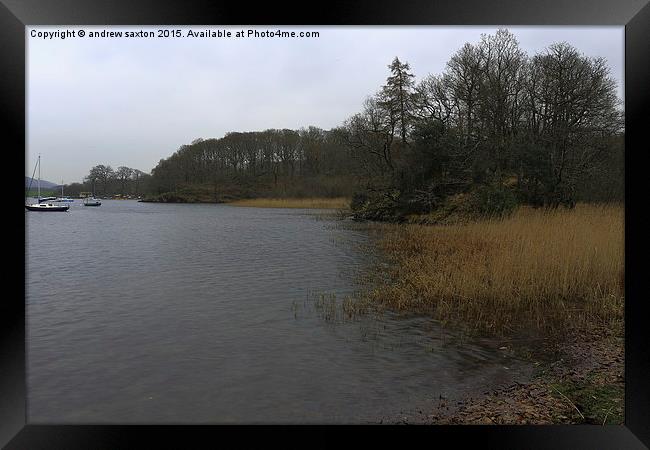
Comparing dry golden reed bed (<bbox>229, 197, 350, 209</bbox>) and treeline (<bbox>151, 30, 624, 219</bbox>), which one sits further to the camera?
dry golden reed bed (<bbox>229, 197, 350, 209</bbox>)

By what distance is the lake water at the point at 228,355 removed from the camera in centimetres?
502

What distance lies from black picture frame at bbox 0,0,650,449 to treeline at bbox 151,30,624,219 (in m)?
14.3

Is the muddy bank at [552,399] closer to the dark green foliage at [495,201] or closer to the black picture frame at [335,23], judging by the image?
the black picture frame at [335,23]

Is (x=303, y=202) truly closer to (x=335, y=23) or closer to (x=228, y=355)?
(x=228, y=355)

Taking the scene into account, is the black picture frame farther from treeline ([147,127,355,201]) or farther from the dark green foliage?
treeline ([147,127,355,201])

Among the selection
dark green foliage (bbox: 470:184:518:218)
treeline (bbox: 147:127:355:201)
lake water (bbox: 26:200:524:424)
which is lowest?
lake water (bbox: 26:200:524:424)

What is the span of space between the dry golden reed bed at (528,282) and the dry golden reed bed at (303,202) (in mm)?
19129

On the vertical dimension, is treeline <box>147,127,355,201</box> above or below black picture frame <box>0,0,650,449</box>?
above

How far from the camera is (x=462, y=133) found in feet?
73.3

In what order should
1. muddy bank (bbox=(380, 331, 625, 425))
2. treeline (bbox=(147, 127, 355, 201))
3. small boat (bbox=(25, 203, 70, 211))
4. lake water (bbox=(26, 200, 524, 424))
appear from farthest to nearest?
small boat (bbox=(25, 203, 70, 211))
treeline (bbox=(147, 127, 355, 201))
lake water (bbox=(26, 200, 524, 424))
muddy bank (bbox=(380, 331, 625, 425))

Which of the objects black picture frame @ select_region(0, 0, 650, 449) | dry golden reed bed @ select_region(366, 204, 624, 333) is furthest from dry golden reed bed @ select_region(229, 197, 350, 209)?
black picture frame @ select_region(0, 0, 650, 449)

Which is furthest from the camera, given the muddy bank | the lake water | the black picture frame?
the lake water

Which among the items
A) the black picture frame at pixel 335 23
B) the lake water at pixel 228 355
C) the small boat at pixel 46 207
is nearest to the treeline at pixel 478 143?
the lake water at pixel 228 355

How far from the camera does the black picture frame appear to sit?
3301 millimetres
